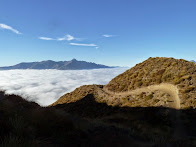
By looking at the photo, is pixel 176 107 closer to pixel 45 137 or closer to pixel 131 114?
pixel 131 114

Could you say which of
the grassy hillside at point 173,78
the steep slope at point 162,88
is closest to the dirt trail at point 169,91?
the steep slope at point 162,88

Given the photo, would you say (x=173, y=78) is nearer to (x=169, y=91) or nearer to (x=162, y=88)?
(x=162, y=88)

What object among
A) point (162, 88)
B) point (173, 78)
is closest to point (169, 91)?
point (162, 88)

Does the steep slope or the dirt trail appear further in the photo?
the steep slope

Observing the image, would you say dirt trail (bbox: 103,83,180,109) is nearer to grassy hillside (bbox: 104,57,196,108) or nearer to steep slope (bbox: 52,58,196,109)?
steep slope (bbox: 52,58,196,109)

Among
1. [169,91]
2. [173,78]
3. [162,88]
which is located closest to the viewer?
[169,91]

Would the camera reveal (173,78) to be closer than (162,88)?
No

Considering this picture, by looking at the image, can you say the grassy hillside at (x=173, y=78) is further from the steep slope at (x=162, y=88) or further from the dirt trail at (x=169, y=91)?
the dirt trail at (x=169, y=91)

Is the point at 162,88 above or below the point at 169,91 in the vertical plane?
above

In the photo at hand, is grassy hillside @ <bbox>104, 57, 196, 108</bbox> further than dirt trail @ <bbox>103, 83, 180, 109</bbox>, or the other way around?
grassy hillside @ <bbox>104, 57, 196, 108</bbox>

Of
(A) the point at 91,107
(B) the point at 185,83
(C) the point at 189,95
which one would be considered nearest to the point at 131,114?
(C) the point at 189,95

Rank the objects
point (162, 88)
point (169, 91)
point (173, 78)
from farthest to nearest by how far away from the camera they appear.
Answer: point (173, 78), point (162, 88), point (169, 91)

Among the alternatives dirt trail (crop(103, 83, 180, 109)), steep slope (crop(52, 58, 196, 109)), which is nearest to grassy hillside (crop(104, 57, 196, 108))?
steep slope (crop(52, 58, 196, 109))

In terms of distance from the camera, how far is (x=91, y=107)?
99.7ft
